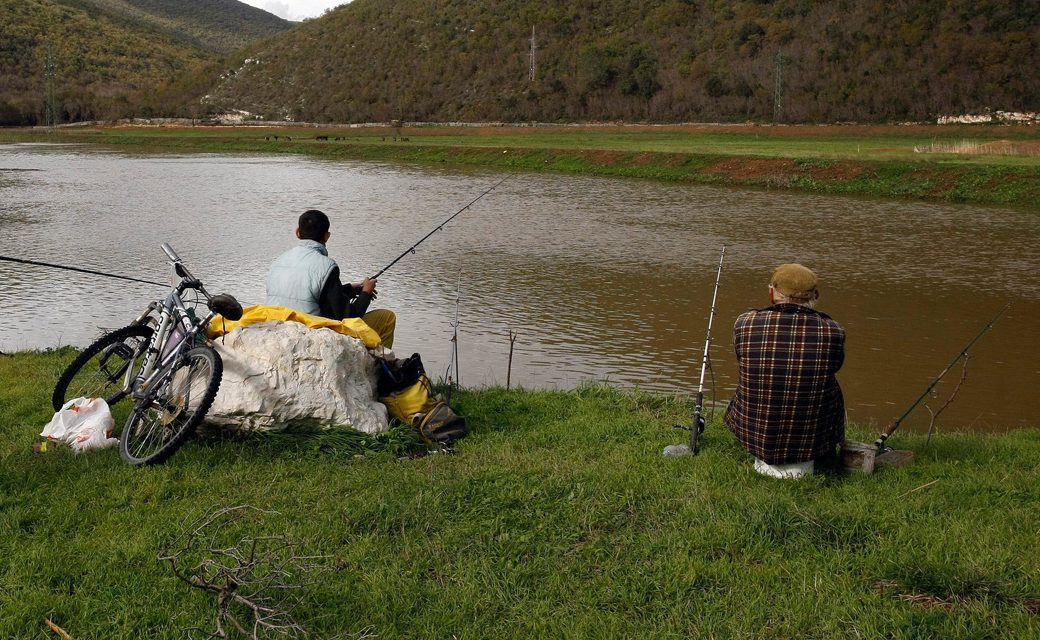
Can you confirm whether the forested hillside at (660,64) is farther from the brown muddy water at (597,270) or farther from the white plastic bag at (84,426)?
the white plastic bag at (84,426)

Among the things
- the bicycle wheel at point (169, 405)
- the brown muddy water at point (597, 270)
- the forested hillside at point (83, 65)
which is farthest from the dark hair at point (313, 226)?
the forested hillside at point (83, 65)

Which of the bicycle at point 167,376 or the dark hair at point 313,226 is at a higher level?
the dark hair at point 313,226

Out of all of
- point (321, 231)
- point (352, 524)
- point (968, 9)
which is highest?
point (968, 9)

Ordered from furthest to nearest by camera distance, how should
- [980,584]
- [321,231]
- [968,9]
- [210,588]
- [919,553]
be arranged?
[968,9]
[321,231]
[919,553]
[980,584]
[210,588]

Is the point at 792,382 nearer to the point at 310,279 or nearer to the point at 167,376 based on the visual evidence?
the point at 310,279

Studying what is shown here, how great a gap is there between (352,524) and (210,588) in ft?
3.16

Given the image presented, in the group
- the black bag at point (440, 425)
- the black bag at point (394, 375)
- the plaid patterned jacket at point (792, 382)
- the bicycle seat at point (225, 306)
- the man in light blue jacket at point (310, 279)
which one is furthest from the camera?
the man in light blue jacket at point (310, 279)

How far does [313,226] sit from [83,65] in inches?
4766

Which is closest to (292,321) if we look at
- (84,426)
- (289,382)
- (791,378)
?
(289,382)

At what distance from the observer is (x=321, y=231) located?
6184 millimetres

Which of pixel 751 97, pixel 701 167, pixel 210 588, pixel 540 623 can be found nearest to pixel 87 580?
pixel 210 588

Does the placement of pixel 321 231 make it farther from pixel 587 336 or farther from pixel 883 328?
pixel 883 328

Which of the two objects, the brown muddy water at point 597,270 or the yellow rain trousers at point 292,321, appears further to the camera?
the brown muddy water at point 597,270

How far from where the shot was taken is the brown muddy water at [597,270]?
8773 millimetres
